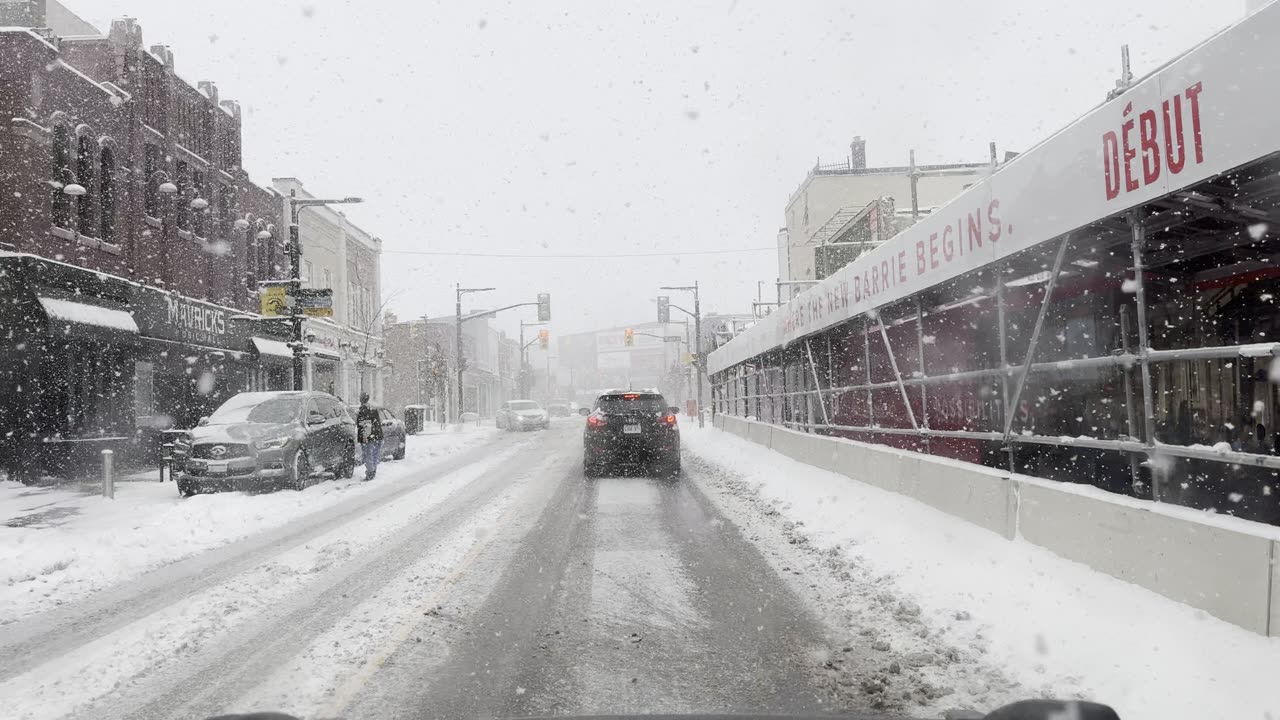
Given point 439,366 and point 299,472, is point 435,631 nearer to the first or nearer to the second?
point 299,472

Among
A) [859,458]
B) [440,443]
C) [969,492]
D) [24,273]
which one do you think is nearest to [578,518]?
[859,458]

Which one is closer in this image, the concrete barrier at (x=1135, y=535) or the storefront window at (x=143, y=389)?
the concrete barrier at (x=1135, y=535)

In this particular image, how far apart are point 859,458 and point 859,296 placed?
2317 millimetres

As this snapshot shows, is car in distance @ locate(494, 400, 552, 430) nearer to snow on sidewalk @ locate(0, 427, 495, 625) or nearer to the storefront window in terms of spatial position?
the storefront window

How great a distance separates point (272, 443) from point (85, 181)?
9.21 m

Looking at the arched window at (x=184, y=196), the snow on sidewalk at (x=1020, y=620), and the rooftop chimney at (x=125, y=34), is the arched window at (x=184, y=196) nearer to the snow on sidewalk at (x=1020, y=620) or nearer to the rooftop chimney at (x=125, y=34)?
the rooftop chimney at (x=125, y=34)

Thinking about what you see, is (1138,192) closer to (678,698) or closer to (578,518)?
(678,698)

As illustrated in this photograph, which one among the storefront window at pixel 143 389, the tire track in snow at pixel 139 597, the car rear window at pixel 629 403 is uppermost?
the storefront window at pixel 143 389

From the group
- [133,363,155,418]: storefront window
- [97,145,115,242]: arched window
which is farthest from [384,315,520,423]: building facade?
[97,145,115,242]: arched window

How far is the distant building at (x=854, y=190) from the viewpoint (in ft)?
163

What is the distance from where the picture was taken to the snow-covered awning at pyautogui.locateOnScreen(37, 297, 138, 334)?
16.2 metres

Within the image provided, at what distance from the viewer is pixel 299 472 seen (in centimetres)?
1440

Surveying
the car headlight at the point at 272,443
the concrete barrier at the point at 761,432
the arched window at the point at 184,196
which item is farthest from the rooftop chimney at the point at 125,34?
the concrete barrier at the point at 761,432

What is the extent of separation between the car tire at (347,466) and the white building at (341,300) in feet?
48.1
